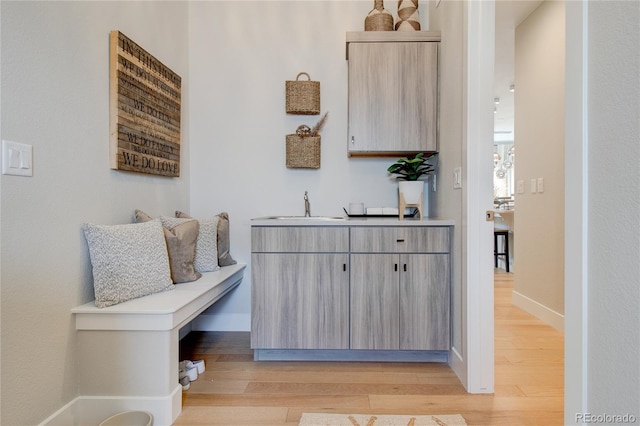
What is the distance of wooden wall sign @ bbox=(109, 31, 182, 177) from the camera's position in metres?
1.92

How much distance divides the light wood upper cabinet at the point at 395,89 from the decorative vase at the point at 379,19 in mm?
159

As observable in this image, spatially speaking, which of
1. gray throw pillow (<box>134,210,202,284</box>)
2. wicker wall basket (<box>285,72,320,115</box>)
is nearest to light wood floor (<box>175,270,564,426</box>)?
gray throw pillow (<box>134,210,202,284</box>)

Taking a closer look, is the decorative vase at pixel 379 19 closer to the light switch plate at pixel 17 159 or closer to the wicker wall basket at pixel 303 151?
the wicker wall basket at pixel 303 151

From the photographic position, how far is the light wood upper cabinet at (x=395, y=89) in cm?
247

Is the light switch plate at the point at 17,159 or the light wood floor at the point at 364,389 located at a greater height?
the light switch plate at the point at 17,159

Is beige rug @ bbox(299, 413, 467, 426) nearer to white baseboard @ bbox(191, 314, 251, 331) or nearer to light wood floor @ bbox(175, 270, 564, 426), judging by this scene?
light wood floor @ bbox(175, 270, 564, 426)

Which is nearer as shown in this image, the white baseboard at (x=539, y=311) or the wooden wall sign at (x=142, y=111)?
the wooden wall sign at (x=142, y=111)

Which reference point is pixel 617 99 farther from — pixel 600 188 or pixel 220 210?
pixel 220 210

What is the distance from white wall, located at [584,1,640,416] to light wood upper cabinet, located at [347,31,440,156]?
5.21ft

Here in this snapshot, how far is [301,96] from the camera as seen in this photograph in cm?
271

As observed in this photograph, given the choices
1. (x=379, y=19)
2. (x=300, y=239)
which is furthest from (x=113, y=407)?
(x=379, y=19)

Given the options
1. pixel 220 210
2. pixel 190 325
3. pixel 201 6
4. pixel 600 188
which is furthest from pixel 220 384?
pixel 201 6

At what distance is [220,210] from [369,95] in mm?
1487

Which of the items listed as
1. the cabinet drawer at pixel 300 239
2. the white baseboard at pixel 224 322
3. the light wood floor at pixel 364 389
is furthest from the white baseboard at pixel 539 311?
the white baseboard at pixel 224 322
